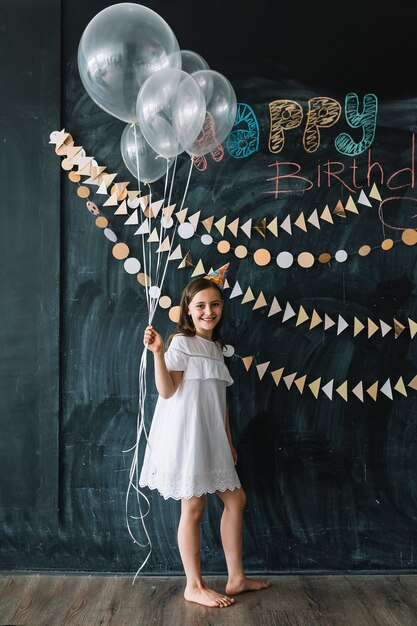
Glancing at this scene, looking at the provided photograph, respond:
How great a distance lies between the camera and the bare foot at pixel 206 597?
7.69 feet

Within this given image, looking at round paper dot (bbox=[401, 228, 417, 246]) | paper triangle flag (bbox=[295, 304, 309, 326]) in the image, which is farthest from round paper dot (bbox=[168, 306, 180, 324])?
round paper dot (bbox=[401, 228, 417, 246])

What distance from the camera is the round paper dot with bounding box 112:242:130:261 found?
2.71 metres

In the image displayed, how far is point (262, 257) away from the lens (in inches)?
107

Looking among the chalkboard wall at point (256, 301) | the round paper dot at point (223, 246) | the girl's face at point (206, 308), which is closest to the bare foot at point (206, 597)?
the chalkboard wall at point (256, 301)

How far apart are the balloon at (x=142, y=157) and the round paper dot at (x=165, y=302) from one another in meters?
0.52

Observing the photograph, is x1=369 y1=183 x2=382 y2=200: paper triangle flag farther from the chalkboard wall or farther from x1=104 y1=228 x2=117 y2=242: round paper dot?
x1=104 y1=228 x2=117 y2=242: round paper dot

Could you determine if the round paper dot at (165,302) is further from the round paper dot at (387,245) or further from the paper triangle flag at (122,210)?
the round paper dot at (387,245)

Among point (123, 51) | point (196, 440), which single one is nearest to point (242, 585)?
point (196, 440)

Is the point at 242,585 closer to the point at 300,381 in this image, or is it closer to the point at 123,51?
the point at 300,381

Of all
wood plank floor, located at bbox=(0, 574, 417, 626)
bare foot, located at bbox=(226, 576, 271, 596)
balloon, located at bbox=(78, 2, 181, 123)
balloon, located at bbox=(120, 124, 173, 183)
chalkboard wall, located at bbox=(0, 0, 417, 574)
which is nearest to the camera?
balloon, located at bbox=(78, 2, 181, 123)

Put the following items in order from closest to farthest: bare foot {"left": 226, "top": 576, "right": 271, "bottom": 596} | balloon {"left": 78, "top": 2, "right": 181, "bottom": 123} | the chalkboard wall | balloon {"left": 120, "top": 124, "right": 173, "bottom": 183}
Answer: balloon {"left": 78, "top": 2, "right": 181, "bottom": 123} < balloon {"left": 120, "top": 124, "right": 173, "bottom": 183} < bare foot {"left": 226, "top": 576, "right": 271, "bottom": 596} < the chalkboard wall

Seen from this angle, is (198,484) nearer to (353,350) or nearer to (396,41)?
(353,350)

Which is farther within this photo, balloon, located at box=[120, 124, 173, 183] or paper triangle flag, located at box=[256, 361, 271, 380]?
paper triangle flag, located at box=[256, 361, 271, 380]

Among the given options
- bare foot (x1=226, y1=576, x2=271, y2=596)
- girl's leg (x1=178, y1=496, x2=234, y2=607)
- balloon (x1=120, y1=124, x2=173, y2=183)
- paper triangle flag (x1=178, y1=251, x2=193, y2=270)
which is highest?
balloon (x1=120, y1=124, x2=173, y2=183)
